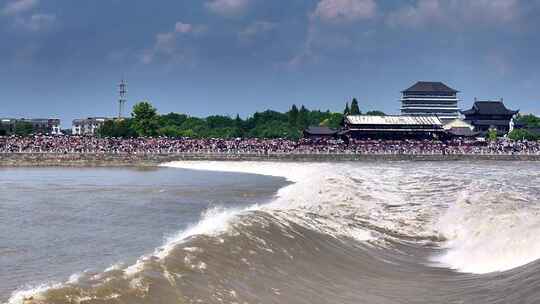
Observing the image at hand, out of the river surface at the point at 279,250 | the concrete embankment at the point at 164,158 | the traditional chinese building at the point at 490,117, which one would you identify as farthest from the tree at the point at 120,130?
the river surface at the point at 279,250

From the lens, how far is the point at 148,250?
14.7m

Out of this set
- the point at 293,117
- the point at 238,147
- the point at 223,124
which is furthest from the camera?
the point at 223,124

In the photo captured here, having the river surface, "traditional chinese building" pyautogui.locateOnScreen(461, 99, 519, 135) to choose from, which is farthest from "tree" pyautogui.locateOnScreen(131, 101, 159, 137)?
the river surface

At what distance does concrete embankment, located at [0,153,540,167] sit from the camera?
2717 inches

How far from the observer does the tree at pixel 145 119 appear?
341 feet

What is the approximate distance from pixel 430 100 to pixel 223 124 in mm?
49945

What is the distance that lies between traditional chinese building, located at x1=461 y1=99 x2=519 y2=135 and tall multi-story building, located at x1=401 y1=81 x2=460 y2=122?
22980 millimetres

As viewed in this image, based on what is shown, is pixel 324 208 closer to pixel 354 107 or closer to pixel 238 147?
pixel 238 147

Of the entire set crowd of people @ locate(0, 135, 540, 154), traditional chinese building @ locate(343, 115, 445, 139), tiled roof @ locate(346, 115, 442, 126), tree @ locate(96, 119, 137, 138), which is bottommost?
crowd of people @ locate(0, 135, 540, 154)

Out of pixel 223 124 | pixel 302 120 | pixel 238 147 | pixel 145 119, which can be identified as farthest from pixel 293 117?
pixel 238 147

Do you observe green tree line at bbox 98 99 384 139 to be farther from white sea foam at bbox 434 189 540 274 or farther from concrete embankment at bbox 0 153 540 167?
white sea foam at bbox 434 189 540 274

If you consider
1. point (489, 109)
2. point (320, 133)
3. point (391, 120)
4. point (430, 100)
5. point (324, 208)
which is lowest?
point (324, 208)

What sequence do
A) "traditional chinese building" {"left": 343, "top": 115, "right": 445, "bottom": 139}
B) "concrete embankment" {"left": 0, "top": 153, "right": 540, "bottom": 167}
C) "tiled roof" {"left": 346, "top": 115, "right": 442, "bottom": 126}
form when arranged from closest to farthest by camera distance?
"concrete embankment" {"left": 0, "top": 153, "right": 540, "bottom": 167}
"traditional chinese building" {"left": 343, "top": 115, "right": 445, "bottom": 139}
"tiled roof" {"left": 346, "top": 115, "right": 442, "bottom": 126}

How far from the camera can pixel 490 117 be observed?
13025cm
